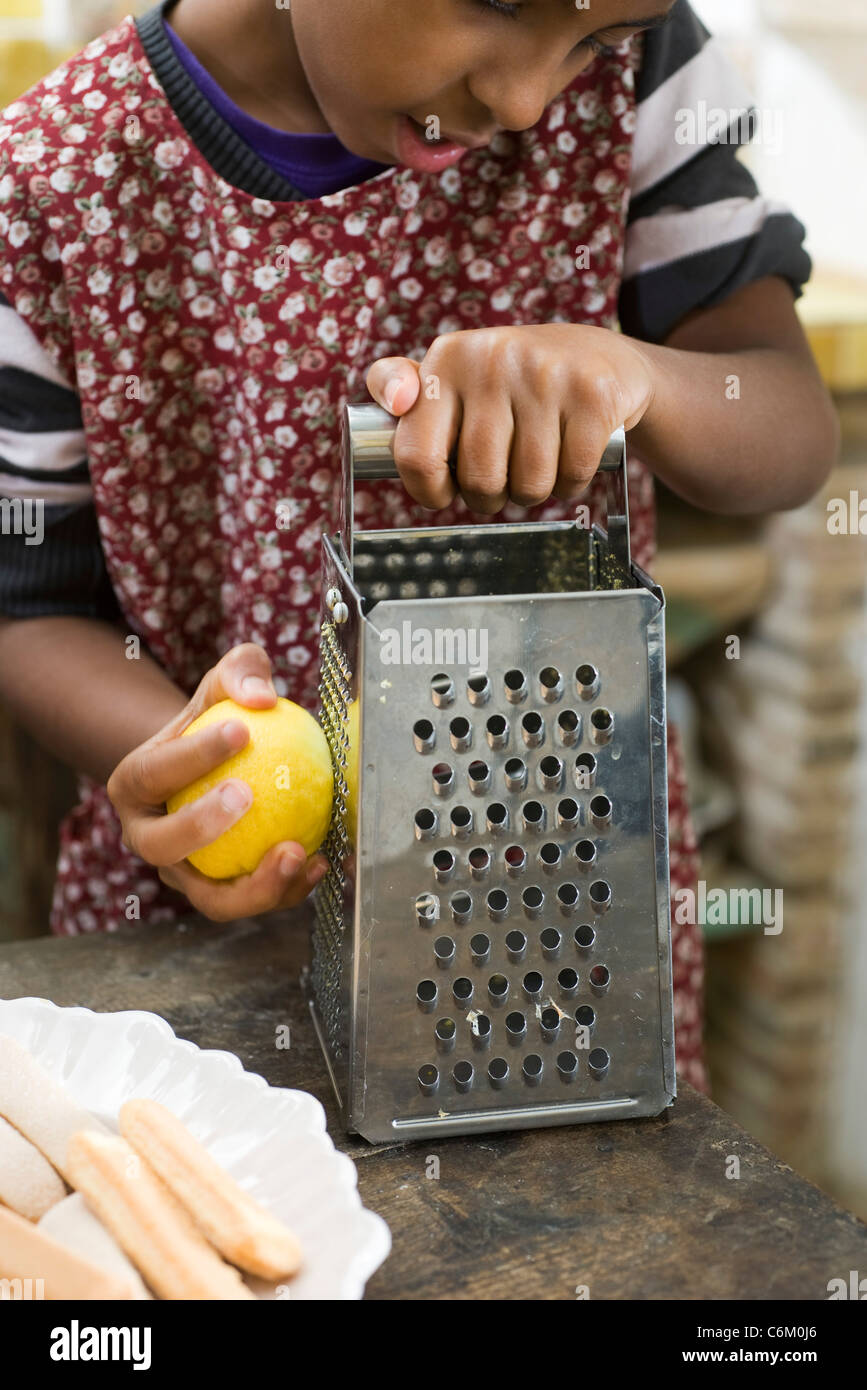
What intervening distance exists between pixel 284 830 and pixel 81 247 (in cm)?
52

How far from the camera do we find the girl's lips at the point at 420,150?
0.89m

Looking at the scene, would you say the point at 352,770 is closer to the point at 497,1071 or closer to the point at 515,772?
the point at 515,772

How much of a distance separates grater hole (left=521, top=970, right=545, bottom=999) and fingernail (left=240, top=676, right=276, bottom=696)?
23cm

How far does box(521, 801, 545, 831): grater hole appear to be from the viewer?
74 cm

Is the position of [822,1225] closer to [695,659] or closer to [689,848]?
[689,848]

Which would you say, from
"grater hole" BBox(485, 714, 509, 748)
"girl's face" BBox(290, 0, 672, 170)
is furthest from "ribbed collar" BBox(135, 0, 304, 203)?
"grater hole" BBox(485, 714, 509, 748)

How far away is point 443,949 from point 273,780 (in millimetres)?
141

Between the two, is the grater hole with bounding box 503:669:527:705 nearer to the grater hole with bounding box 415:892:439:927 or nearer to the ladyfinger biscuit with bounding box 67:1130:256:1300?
the grater hole with bounding box 415:892:439:927

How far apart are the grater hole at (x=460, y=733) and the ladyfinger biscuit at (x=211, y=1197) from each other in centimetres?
25

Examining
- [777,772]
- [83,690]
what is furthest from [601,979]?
[777,772]

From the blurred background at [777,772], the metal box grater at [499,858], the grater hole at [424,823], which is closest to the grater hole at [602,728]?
the metal box grater at [499,858]

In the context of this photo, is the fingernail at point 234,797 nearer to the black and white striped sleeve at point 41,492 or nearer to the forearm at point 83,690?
the forearm at point 83,690

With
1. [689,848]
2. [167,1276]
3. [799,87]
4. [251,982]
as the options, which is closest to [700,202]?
[689,848]

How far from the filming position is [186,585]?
1.17 m
